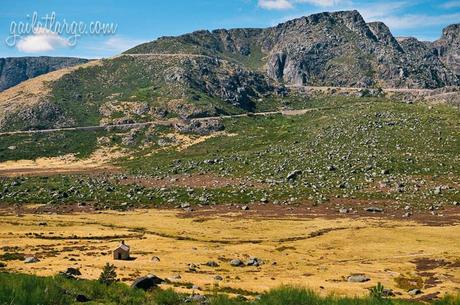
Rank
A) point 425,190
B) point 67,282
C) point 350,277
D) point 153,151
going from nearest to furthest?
point 67,282 → point 350,277 → point 425,190 → point 153,151

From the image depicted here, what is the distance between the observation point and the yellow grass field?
53062 mm

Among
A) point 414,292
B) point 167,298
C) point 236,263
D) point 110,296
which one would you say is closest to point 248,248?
point 236,263

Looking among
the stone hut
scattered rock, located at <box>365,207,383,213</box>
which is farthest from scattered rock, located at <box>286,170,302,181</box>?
the stone hut

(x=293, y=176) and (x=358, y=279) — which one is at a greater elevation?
(x=293, y=176)

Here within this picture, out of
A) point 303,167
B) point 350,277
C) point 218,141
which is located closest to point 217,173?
point 303,167

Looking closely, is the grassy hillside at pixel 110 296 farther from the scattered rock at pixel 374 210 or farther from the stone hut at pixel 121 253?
the scattered rock at pixel 374 210

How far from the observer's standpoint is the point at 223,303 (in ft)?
92.1

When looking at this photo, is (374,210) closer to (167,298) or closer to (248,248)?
(248,248)

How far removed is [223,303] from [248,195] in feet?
283

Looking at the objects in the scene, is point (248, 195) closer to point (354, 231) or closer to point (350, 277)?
point (354, 231)

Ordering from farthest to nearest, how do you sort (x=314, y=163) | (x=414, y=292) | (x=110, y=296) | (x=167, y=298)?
(x=314, y=163), (x=414, y=292), (x=167, y=298), (x=110, y=296)

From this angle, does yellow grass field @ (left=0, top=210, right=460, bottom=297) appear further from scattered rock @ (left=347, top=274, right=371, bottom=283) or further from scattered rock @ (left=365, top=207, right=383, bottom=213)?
scattered rock @ (left=365, top=207, right=383, bottom=213)

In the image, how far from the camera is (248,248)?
71.5 m

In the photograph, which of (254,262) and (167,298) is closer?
(167,298)
